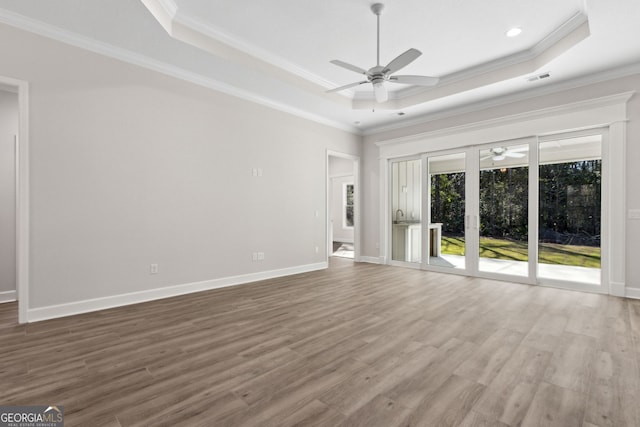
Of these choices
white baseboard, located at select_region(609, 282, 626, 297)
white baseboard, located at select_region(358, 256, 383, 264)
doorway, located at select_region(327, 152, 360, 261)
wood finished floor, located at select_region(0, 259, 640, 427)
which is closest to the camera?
wood finished floor, located at select_region(0, 259, 640, 427)

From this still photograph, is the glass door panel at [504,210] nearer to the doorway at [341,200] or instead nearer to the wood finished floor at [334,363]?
the wood finished floor at [334,363]

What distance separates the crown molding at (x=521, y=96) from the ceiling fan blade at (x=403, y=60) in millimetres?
2885

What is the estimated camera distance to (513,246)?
16.6 ft

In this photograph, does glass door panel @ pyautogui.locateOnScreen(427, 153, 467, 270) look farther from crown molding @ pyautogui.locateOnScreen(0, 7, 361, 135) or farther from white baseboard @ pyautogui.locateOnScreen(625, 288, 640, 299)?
crown molding @ pyautogui.locateOnScreen(0, 7, 361, 135)

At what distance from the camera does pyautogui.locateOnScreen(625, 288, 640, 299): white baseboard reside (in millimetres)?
3997

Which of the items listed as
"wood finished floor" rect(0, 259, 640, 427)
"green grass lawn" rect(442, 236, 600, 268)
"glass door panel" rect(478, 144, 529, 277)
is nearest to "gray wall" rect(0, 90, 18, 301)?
"wood finished floor" rect(0, 259, 640, 427)

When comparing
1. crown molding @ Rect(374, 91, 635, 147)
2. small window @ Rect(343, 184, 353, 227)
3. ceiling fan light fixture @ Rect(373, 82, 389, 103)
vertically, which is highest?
crown molding @ Rect(374, 91, 635, 147)

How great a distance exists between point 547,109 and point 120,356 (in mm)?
6133

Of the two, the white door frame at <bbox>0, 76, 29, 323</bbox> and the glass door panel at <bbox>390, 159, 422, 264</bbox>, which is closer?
the white door frame at <bbox>0, 76, 29, 323</bbox>

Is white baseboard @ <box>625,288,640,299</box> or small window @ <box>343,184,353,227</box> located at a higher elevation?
small window @ <box>343,184,353,227</box>

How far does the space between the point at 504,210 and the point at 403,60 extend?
3.38 metres

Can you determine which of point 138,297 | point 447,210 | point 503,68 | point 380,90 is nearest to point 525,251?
point 447,210

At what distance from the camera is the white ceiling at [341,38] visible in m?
3.14

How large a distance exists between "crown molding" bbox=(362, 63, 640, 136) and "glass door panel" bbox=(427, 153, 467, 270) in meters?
0.78
